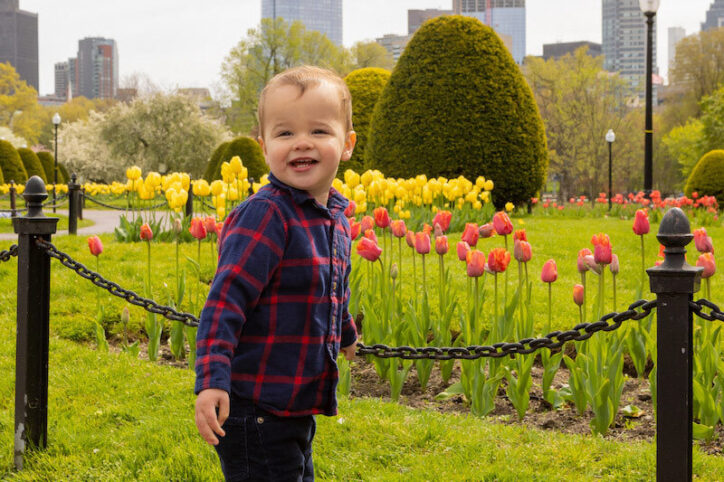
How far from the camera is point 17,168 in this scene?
25547 mm

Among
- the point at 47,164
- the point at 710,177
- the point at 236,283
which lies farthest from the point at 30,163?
the point at 236,283

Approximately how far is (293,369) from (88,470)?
1.68m

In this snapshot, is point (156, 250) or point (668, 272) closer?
point (668, 272)

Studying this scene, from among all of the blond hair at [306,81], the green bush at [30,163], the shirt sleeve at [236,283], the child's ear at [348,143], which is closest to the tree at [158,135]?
the green bush at [30,163]

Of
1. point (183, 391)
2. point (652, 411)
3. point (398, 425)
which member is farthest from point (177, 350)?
point (652, 411)

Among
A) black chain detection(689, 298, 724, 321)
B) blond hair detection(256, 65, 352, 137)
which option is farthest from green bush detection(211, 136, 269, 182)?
black chain detection(689, 298, 724, 321)

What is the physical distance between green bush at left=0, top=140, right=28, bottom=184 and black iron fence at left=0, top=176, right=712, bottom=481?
24.2m

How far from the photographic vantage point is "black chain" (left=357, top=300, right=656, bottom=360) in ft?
7.28

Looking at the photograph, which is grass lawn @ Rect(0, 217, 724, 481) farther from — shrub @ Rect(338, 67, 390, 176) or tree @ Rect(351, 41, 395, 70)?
tree @ Rect(351, 41, 395, 70)

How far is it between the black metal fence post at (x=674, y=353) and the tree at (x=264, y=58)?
1808 inches

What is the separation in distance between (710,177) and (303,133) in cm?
1646

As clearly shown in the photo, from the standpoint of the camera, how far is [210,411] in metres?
1.70

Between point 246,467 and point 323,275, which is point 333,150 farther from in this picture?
point 246,467

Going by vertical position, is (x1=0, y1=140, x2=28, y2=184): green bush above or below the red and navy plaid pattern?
above
